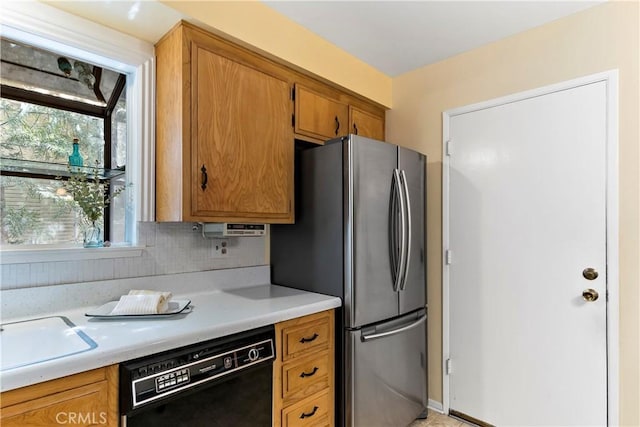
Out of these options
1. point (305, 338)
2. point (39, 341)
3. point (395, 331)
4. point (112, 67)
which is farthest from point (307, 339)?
point (112, 67)

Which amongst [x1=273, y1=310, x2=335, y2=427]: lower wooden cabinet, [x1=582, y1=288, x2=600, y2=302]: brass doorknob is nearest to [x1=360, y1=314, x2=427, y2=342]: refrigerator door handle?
[x1=273, y1=310, x2=335, y2=427]: lower wooden cabinet

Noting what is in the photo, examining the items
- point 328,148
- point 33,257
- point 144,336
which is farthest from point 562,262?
point 33,257

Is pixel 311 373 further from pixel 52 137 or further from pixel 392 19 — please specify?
pixel 392 19

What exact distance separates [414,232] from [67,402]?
6.03 feet

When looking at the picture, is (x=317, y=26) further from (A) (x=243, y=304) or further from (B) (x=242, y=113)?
(A) (x=243, y=304)

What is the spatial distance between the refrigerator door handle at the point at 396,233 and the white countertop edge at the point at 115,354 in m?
0.70

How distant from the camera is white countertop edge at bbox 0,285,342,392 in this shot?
3.09 ft

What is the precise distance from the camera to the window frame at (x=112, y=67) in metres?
1.48

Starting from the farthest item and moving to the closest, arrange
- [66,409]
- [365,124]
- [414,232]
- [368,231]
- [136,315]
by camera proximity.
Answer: [365,124] < [414,232] < [368,231] < [136,315] < [66,409]

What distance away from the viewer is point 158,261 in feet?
6.09

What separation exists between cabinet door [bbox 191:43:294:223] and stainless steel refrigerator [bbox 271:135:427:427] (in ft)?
0.69

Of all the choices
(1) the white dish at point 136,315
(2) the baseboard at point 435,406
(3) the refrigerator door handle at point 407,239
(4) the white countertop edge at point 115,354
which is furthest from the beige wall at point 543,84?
(1) the white dish at point 136,315

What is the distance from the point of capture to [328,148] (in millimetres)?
1958

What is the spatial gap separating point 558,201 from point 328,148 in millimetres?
1341
